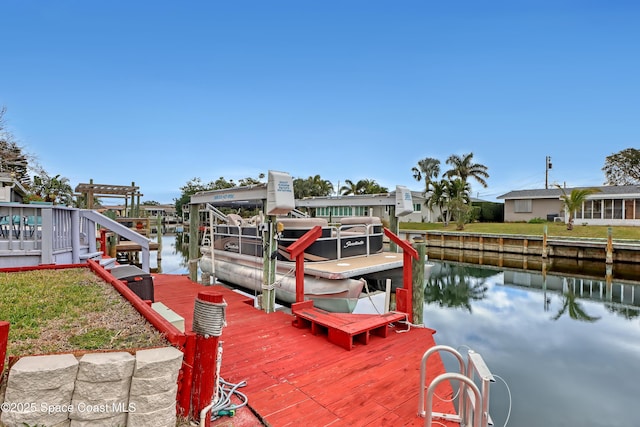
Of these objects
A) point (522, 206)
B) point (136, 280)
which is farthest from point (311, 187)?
point (136, 280)

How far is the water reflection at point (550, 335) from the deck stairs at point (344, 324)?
1312mm

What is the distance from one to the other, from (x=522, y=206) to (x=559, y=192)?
10.7 feet

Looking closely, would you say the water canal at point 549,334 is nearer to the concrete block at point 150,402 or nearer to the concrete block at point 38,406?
the concrete block at point 150,402

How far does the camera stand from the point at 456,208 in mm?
27375

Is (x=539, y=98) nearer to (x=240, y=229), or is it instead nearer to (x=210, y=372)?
(x=240, y=229)

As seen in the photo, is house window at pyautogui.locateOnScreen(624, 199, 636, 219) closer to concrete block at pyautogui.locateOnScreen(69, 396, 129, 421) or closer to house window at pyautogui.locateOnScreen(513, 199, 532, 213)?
house window at pyautogui.locateOnScreen(513, 199, 532, 213)

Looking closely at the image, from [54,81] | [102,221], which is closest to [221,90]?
[54,81]

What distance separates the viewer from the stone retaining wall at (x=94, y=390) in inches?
67.6

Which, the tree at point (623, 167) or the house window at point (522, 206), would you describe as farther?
the tree at point (623, 167)

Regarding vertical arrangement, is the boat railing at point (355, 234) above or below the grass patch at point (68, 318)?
above

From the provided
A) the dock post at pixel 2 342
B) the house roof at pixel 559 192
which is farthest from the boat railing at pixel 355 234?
the house roof at pixel 559 192

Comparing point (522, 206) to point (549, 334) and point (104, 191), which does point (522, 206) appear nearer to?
point (549, 334)

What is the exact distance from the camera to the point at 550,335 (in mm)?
8703

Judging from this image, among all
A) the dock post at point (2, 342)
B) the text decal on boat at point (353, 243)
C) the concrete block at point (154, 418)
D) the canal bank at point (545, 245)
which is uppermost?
the dock post at point (2, 342)
